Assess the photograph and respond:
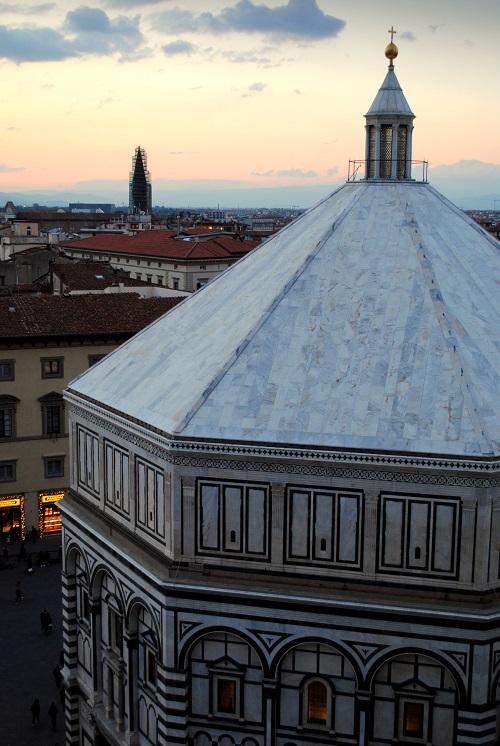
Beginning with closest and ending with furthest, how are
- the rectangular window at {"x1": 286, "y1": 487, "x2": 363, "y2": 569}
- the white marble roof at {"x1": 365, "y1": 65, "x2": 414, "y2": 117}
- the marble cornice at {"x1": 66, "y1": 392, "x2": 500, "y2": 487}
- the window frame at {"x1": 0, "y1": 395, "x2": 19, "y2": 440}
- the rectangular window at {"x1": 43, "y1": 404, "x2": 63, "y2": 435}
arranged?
the marble cornice at {"x1": 66, "y1": 392, "x2": 500, "y2": 487}, the rectangular window at {"x1": 286, "y1": 487, "x2": 363, "y2": 569}, the white marble roof at {"x1": 365, "y1": 65, "x2": 414, "y2": 117}, the window frame at {"x1": 0, "y1": 395, "x2": 19, "y2": 440}, the rectangular window at {"x1": 43, "y1": 404, "x2": 63, "y2": 435}

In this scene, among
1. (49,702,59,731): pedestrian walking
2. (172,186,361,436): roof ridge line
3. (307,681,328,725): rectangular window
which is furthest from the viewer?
(49,702,59,731): pedestrian walking

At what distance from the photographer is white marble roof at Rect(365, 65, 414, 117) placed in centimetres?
2467

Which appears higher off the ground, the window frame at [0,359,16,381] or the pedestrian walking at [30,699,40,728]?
the window frame at [0,359,16,381]

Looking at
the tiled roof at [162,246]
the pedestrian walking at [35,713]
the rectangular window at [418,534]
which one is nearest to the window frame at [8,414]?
the pedestrian walking at [35,713]

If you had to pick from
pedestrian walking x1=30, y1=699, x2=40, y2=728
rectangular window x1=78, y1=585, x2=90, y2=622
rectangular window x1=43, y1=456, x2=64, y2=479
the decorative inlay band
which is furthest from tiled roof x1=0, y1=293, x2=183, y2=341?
the decorative inlay band

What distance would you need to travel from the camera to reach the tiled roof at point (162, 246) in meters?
72.6

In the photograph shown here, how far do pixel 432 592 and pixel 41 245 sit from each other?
76.5 m

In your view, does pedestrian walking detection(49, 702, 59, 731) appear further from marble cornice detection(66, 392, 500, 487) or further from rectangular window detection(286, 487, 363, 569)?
rectangular window detection(286, 487, 363, 569)

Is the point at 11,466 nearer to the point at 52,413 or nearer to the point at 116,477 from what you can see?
the point at 52,413

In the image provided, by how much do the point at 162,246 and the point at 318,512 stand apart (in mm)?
60292

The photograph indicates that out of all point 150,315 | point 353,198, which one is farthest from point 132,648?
point 150,315

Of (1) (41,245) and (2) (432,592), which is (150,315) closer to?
(2) (432,592)

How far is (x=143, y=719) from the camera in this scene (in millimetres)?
21922

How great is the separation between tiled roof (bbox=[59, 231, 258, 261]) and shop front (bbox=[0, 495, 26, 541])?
107ft
